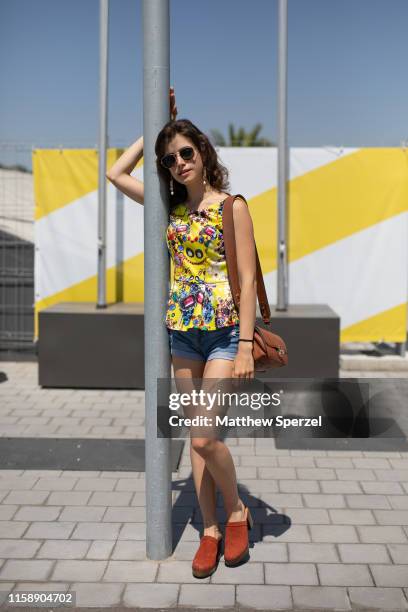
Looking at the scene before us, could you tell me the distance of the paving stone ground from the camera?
3.29 metres

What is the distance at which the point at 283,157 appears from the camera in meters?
7.51

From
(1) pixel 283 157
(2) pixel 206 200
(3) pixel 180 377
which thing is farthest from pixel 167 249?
(1) pixel 283 157

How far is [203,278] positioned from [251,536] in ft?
4.78

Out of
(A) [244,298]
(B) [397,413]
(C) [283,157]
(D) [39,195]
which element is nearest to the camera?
(A) [244,298]

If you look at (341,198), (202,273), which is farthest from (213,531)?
(341,198)

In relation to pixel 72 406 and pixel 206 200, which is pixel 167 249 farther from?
pixel 72 406

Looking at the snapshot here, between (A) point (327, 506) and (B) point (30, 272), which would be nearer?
(A) point (327, 506)

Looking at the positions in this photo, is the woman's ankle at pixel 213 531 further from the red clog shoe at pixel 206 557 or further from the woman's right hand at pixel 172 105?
the woman's right hand at pixel 172 105

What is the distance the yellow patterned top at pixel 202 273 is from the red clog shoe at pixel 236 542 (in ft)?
3.37

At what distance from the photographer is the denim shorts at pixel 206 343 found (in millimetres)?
3363

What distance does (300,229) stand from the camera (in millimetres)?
8102

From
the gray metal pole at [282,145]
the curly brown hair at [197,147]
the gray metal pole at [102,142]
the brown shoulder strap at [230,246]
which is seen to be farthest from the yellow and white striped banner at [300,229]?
the brown shoulder strap at [230,246]

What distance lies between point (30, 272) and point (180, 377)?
5.64 metres

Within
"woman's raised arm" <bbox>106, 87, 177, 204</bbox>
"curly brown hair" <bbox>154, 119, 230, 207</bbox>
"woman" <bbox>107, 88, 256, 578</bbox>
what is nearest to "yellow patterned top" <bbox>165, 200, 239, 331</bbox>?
"woman" <bbox>107, 88, 256, 578</bbox>
